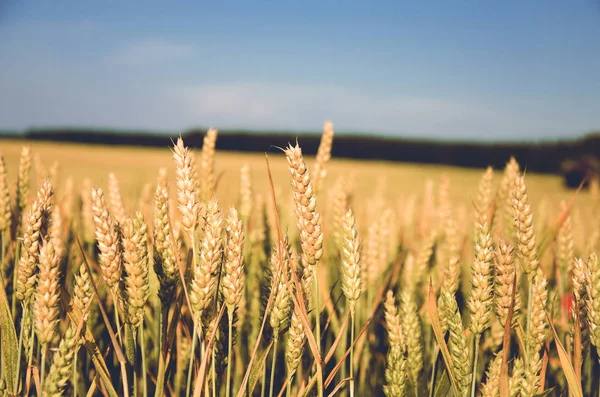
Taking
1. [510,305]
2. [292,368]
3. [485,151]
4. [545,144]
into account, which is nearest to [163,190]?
[292,368]

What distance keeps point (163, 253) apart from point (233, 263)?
A: 0.85 feet

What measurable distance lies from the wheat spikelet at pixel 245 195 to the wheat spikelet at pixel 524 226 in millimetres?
1119

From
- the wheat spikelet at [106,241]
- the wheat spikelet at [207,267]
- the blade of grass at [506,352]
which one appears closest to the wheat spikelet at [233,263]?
the wheat spikelet at [207,267]

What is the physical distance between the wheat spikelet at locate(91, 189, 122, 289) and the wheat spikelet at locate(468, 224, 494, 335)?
80 cm

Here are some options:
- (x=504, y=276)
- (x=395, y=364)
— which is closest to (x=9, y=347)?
(x=395, y=364)

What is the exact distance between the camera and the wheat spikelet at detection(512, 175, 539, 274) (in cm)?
116

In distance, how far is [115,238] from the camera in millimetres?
994

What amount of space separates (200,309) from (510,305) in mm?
725

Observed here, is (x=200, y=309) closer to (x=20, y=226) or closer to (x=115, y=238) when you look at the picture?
(x=115, y=238)

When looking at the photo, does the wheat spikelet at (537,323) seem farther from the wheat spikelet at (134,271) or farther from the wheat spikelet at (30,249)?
the wheat spikelet at (30,249)

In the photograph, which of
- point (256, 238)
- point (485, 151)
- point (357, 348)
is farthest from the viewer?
point (485, 151)

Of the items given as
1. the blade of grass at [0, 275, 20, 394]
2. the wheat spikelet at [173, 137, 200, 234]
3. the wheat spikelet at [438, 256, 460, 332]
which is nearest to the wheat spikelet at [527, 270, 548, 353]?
the wheat spikelet at [438, 256, 460, 332]

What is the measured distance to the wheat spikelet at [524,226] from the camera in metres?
1.16

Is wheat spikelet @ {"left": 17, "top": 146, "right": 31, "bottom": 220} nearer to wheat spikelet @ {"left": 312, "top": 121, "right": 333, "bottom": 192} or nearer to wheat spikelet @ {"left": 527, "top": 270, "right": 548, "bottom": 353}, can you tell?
wheat spikelet @ {"left": 312, "top": 121, "right": 333, "bottom": 192}
